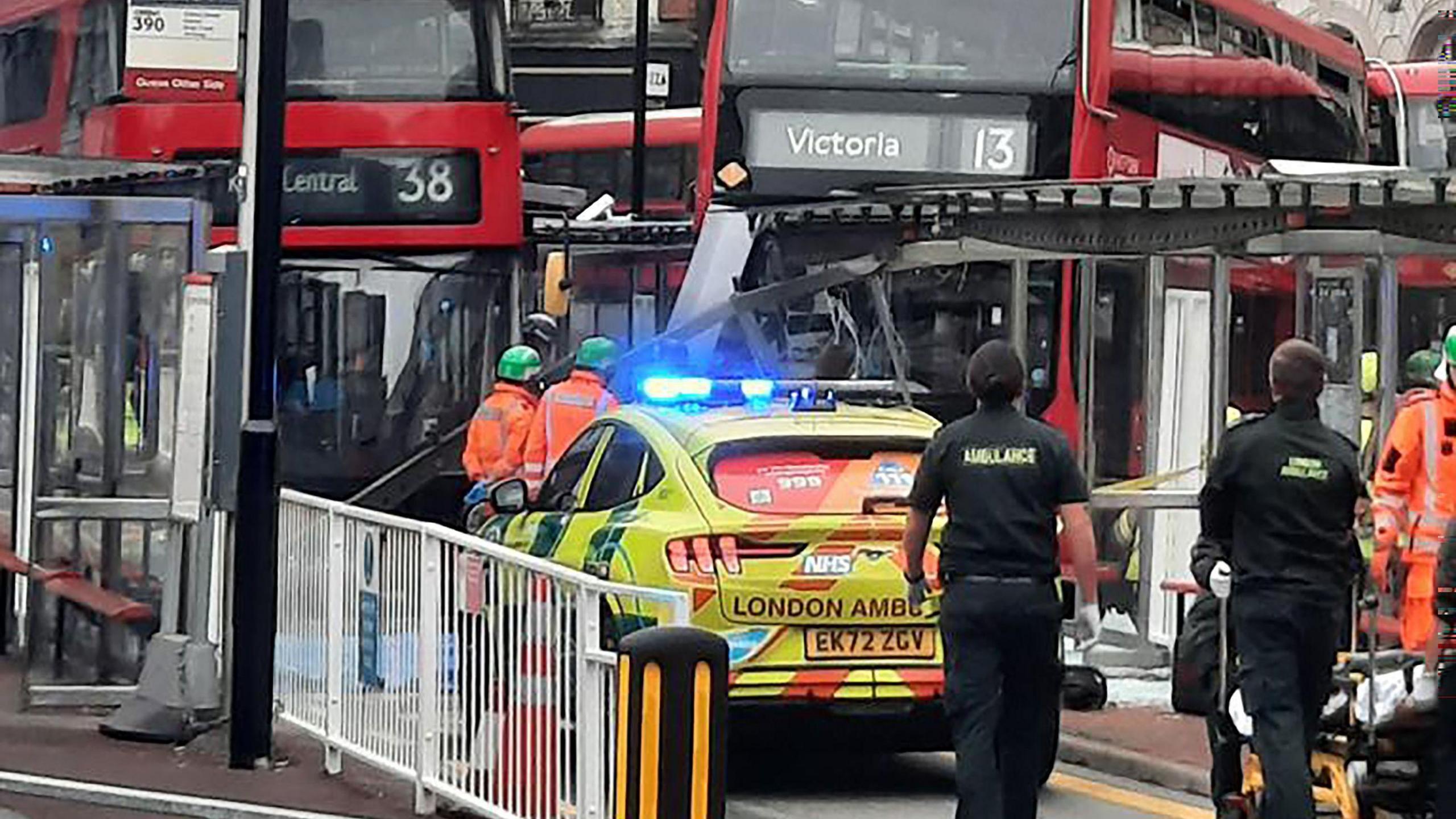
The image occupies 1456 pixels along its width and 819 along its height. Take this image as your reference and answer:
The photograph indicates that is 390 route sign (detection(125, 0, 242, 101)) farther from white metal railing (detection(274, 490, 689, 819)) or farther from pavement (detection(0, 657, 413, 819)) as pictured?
pavement (detection(0, 657, 413, 819))

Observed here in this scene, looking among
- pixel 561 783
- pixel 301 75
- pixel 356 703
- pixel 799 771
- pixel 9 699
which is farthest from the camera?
pixel 301 75

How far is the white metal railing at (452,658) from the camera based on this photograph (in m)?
8.62

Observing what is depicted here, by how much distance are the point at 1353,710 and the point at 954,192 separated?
647cm

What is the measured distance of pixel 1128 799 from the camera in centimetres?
1127

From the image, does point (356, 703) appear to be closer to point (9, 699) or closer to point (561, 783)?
point (561, 783)

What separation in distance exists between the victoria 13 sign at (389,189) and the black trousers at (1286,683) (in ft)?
35.8

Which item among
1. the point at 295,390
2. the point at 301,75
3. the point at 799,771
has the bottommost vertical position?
the point at 799,771

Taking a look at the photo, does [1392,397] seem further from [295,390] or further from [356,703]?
[295,390]

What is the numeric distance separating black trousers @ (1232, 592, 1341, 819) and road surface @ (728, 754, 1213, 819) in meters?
1.70

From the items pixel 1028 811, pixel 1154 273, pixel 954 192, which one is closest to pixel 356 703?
pixel 1028 811

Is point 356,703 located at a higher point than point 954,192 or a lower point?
lower

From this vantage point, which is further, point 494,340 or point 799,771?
point 494,340

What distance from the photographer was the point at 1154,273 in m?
15.9

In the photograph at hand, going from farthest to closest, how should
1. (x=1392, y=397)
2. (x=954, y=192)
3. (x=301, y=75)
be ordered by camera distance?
(x=301, y=75)
(x=954, y=192)
(x=1392, y=397)
